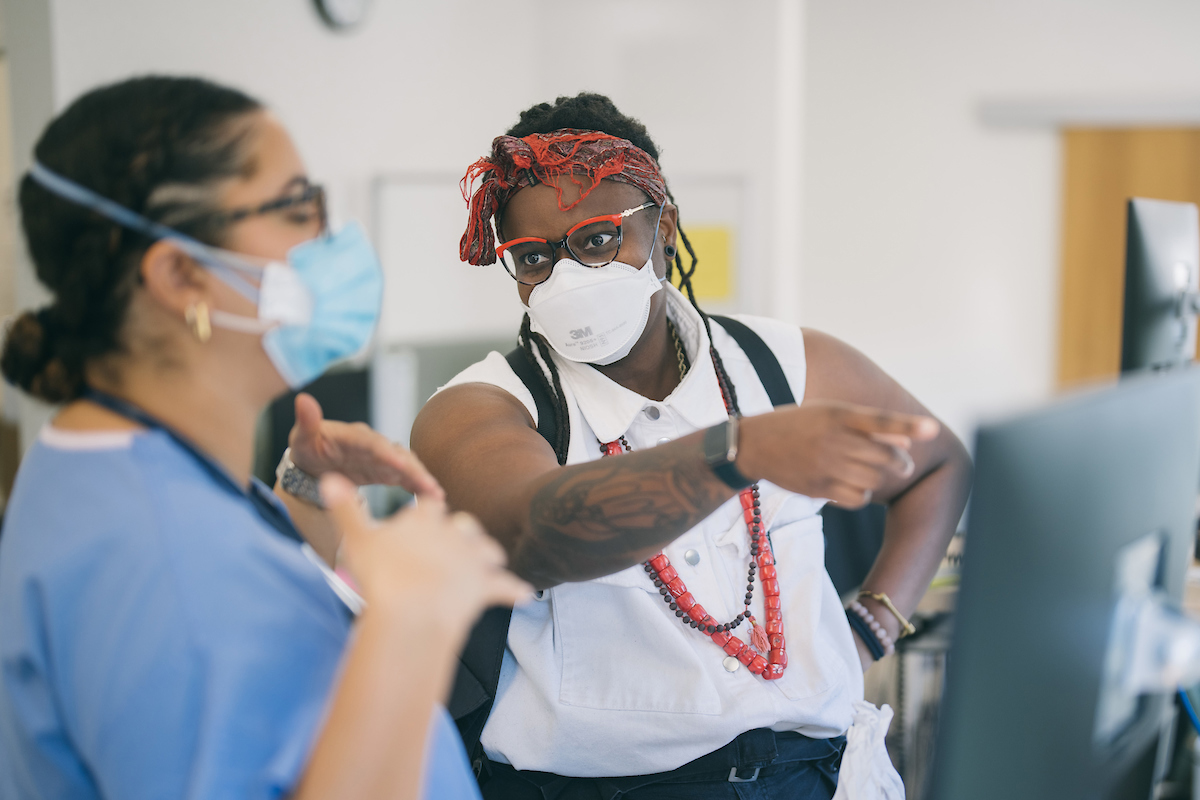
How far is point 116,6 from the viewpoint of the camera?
227cm

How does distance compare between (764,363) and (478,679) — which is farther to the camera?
(764,363)

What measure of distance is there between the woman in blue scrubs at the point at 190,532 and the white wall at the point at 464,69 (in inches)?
72.1

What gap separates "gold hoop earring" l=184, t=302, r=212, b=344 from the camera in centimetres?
75

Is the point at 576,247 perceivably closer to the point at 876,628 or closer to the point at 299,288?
the point at 299,288

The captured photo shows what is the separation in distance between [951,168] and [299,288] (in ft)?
15.9

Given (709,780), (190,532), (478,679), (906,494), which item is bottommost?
(709,780)

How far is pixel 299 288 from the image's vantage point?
825mm

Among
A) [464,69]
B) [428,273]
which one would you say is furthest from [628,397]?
[464,69]

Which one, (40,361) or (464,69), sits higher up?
(464,69)

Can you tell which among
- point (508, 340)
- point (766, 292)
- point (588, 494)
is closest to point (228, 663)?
point (588, 494)

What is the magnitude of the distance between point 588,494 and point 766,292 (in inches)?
118

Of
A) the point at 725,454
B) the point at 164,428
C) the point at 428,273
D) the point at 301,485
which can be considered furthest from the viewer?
the point at 428,273

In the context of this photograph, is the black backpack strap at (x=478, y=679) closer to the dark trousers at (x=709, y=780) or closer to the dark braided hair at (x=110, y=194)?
the dark trousers at (x=709, y=780)

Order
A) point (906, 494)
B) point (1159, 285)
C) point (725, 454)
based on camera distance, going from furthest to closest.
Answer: point (1159, 285) → point (906, 494) → point (725, 454)
